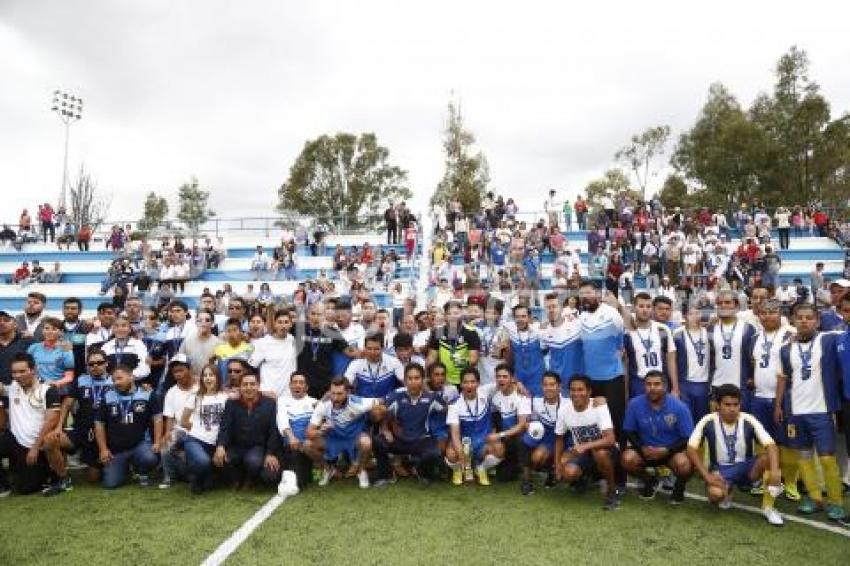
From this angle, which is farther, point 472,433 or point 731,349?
point 472,433

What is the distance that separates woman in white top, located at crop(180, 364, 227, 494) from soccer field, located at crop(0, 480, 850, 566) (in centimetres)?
32

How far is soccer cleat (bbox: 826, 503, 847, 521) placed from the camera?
4996 mm

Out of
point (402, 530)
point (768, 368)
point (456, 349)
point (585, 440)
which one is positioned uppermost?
point (456, 349)

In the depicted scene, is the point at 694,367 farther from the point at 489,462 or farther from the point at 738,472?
the point at 489,462

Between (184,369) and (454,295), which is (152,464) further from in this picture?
(454,295)

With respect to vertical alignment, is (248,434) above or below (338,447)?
above

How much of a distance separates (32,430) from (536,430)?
4.90 m

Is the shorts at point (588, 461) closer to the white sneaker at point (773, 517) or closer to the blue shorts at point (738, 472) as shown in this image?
the blue shorts at point (738, 472)

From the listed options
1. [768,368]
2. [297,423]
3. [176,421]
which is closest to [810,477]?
[768,368]

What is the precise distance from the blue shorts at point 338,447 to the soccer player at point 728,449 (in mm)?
3167

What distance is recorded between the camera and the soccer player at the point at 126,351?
21.9 feet

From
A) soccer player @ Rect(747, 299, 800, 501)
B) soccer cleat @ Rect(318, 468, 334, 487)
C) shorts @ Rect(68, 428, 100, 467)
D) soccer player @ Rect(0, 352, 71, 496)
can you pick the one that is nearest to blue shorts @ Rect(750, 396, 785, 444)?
soccer player @ Rect(747, 299, 800, 501)

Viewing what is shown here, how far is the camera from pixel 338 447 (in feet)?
21.2

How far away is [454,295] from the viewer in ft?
52.9
